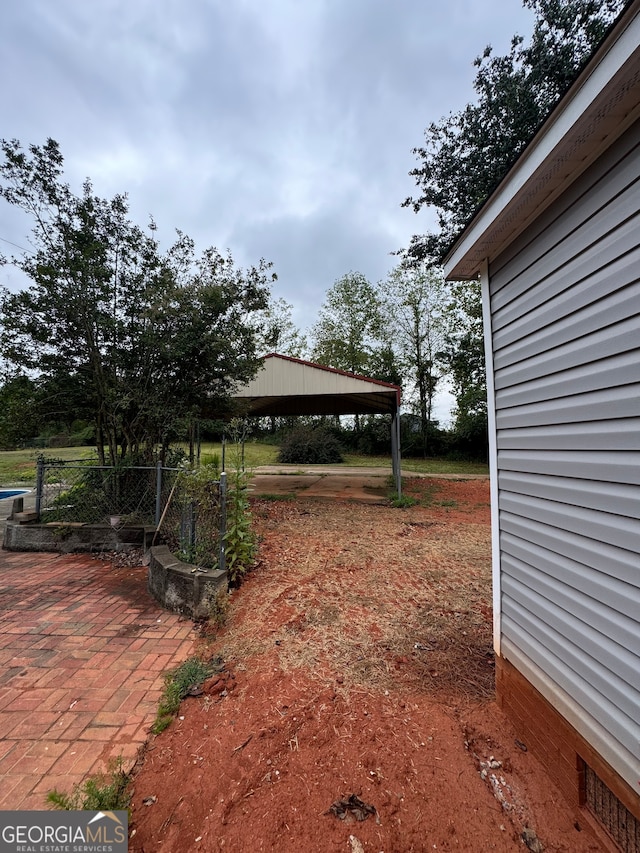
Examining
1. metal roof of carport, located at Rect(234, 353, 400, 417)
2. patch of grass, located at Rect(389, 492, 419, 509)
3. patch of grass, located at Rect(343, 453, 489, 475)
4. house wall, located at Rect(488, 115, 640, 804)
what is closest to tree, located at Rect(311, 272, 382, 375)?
patch of grass, located at Rect(343, 453, 489, 475)

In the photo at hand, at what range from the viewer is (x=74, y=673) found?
2209 mm

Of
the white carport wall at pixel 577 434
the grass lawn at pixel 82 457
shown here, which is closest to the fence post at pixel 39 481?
the grass lawn at pixel 82 457

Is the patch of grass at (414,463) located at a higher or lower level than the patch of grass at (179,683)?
higher

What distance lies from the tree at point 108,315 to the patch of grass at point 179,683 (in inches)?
139

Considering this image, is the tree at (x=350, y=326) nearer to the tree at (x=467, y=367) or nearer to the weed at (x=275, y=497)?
the tree at (x=467, y=367)

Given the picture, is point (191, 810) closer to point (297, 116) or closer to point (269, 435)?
point (297, 116)

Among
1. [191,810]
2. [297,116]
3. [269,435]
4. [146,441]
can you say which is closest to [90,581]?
[146,441]

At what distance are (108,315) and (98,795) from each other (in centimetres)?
497

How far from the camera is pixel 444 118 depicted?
432 inches

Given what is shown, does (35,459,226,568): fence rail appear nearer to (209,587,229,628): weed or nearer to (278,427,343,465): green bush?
(209,587,229,628): weed

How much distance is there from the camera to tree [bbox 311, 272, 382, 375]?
76.3 ft

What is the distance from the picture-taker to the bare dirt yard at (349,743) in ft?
4.29

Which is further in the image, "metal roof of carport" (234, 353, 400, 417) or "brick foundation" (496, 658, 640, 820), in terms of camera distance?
"metal roof of carport" (234, 353, 400, 417)

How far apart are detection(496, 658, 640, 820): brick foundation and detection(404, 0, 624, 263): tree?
29.9 ft
